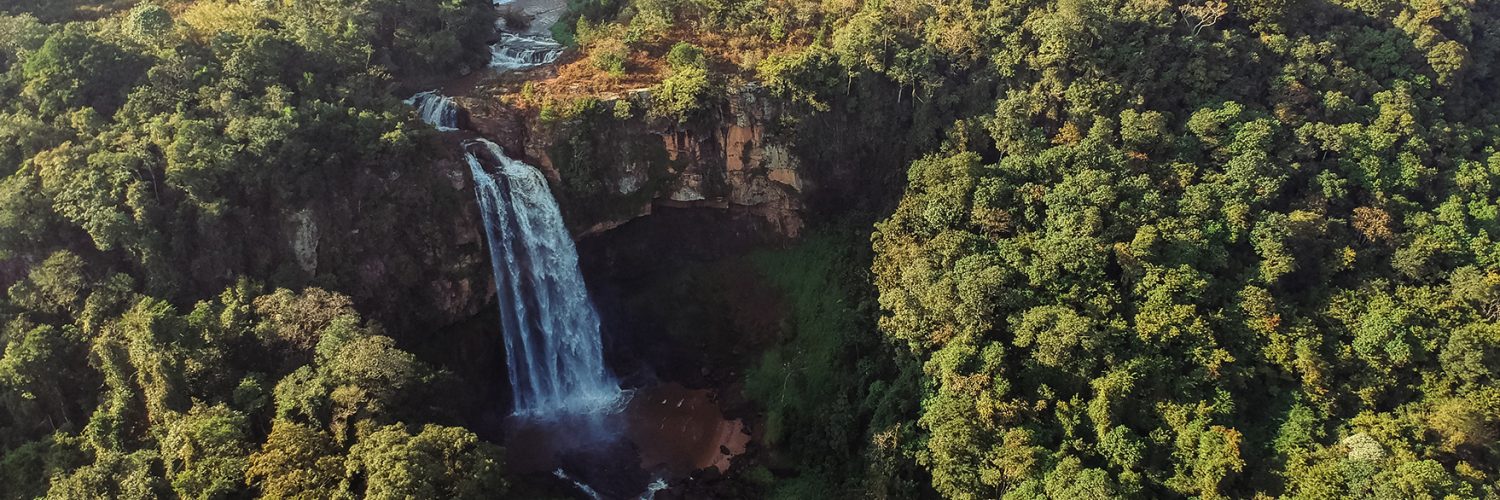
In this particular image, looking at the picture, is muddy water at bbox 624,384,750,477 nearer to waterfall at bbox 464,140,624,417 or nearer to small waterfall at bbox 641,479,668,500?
small waterfall at bbox 641,479,668,500

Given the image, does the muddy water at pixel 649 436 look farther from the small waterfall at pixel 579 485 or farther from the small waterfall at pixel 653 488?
the small waterfall at pixel 579 485

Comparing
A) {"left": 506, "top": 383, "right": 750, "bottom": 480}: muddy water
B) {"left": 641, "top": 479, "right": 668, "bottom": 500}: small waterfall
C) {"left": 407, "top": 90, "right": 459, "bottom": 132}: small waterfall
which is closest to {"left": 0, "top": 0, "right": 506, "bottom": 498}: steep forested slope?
{"left": 407, "top": 90, "right": 459, "bottom": 132}: small waterfall

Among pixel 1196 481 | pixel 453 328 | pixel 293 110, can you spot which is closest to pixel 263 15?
pixel 293 110

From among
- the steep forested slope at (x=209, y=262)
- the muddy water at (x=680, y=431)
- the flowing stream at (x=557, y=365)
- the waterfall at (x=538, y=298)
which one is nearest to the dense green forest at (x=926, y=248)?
the steep forested slope at (x=209, y=262)

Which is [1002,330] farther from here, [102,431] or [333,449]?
[102,431]

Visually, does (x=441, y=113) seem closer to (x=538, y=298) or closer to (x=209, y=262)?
(x=538, y=298)
